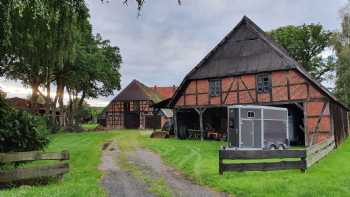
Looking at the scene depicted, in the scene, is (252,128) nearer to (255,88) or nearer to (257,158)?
(255,88)

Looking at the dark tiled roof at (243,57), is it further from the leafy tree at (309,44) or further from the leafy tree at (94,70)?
the leafy tree at (309,44)

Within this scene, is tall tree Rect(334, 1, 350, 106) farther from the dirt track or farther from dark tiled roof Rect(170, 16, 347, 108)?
the dirt track

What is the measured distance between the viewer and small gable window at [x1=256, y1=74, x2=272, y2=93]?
2409 centimetres

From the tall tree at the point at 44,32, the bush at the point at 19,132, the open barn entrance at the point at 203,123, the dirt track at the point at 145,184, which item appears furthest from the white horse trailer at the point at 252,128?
the bush at the point at 19,132

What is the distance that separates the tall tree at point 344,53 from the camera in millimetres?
36500

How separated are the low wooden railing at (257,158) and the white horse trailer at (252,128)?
706 centimetres

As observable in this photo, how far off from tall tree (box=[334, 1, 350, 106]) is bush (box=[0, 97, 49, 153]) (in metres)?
32.9

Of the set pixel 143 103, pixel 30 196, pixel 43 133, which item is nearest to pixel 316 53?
pixel 143 103

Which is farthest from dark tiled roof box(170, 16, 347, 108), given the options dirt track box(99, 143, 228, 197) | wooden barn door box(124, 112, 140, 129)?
wooden barn door box(124, 112, 140, 129)

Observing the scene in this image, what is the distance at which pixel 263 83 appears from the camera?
24344 millimetres

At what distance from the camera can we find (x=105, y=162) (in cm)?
1447

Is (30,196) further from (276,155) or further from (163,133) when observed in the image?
(163,133)

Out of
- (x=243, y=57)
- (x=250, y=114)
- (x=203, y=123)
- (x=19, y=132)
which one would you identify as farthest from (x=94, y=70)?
(x=19, y=132)

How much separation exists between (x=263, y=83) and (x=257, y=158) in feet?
47.2
